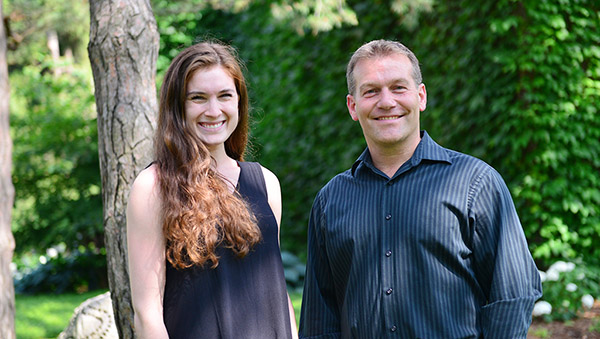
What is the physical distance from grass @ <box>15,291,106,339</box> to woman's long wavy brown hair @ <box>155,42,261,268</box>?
5138 mm

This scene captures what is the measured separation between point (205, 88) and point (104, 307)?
10.7 feet

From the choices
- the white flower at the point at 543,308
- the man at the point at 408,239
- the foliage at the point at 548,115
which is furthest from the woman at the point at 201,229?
the foliage at the point at 548,115

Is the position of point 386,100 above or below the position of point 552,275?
above

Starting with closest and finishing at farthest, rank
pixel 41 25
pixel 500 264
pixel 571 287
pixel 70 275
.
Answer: pixel 500 264 → pixel 571 287 → pixel 70 275 → pixel 41 25

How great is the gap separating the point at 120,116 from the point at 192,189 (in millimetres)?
1611

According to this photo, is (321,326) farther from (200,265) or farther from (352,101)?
(352,101)

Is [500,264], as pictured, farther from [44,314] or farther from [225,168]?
[44,314]

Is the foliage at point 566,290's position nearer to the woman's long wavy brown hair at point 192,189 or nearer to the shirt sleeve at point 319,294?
the shirt sleeve at point 319,294

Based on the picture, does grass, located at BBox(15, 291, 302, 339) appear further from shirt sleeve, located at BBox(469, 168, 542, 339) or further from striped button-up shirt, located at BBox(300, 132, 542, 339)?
shirt sleeve, located at BBox(469, 168, 542, 339)

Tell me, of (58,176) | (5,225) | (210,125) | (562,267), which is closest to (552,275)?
(562,267)

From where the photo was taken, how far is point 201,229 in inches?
87.5

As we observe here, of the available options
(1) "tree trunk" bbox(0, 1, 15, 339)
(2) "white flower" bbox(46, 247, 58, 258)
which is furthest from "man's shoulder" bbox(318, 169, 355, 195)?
(2) "white flower" bbox(46, 247, 58, 258)

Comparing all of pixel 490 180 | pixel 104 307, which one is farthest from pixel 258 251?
pixel 104 307

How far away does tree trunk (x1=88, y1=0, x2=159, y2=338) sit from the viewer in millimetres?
3676
